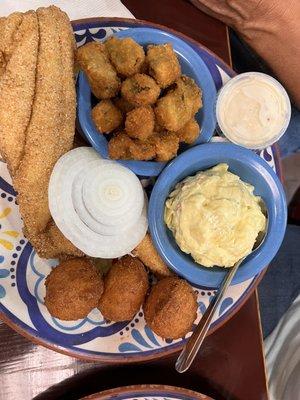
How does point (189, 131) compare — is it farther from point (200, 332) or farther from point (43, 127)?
point (200, 332)

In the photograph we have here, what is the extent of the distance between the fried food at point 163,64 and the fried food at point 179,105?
0.03 meters

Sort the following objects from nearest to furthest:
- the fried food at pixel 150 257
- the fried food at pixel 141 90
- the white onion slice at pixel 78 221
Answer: the fried food at pixel 141 90, the white onion slice at pixel 78 221, the fried food at pixel 150 257

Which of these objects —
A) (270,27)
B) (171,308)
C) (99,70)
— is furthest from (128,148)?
(270,27)

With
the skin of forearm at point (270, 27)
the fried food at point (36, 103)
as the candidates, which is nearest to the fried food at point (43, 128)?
the fried food at point (36, 103)

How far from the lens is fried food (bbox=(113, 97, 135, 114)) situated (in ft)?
4.91

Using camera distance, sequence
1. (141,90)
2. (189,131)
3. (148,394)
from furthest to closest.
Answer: (148,394) < (189,131) < (141,90)

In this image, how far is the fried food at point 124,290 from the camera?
1583 millimetres

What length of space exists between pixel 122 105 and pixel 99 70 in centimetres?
12

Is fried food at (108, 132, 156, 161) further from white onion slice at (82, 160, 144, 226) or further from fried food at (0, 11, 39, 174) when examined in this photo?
fried food at (0, 11, 39, 174)

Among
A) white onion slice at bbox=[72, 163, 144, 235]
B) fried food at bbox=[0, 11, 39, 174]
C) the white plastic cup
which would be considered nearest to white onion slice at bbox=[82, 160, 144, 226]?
white onion slice at bbox=[72, 163, 144, 235]

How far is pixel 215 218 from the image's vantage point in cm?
151

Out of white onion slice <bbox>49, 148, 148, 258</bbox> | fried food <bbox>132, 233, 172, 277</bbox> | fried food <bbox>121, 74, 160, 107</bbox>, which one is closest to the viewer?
fried food <bbox>121, 74, 160, 107</bbox>

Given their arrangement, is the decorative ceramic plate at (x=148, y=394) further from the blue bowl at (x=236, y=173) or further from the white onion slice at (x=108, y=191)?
the white onion slice at (x=108, y=191)

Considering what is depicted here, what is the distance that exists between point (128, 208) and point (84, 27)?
0.52 meters
